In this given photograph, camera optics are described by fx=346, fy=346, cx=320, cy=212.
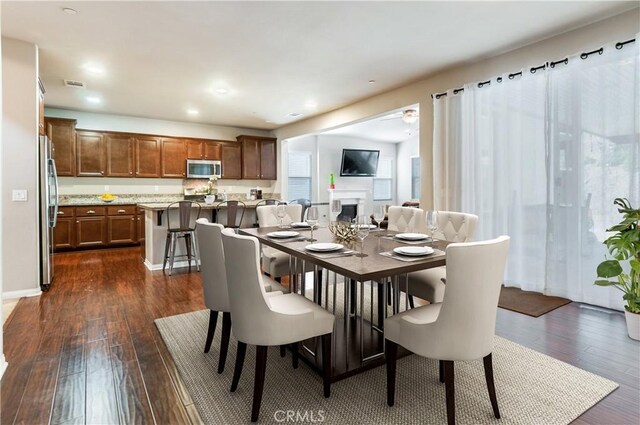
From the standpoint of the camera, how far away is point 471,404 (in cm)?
187

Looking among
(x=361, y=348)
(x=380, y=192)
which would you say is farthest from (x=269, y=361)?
(x=380, y=192)

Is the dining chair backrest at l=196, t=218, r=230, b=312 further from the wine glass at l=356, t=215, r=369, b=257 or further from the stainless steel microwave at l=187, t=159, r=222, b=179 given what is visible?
the stainless steel microwave at l=187, t=159, r=222, b=179

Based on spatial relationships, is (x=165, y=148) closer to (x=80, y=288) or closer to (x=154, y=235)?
(x=154, y=235)

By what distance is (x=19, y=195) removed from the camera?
148 inches

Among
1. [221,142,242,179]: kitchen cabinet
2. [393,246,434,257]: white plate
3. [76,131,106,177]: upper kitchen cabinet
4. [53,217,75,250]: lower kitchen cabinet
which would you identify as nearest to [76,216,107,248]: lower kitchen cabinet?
[53,217,75,250]: lower kitchen cabinet

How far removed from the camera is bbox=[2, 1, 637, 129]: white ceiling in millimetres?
3008

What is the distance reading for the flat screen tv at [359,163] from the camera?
397 inches

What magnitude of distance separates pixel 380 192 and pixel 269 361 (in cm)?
914

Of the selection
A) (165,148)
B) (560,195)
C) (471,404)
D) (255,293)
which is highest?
(165,148)

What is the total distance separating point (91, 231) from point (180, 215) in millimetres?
3015

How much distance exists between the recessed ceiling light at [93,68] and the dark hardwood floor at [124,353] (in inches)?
108

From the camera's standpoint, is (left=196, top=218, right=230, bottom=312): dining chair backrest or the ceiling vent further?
the ceiling vent

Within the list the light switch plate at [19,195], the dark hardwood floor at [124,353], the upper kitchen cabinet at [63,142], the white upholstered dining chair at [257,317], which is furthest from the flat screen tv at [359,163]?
the white upholstered dining chair at [257,317]

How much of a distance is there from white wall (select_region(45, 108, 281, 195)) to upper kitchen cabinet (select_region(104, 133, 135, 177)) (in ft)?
0.95
